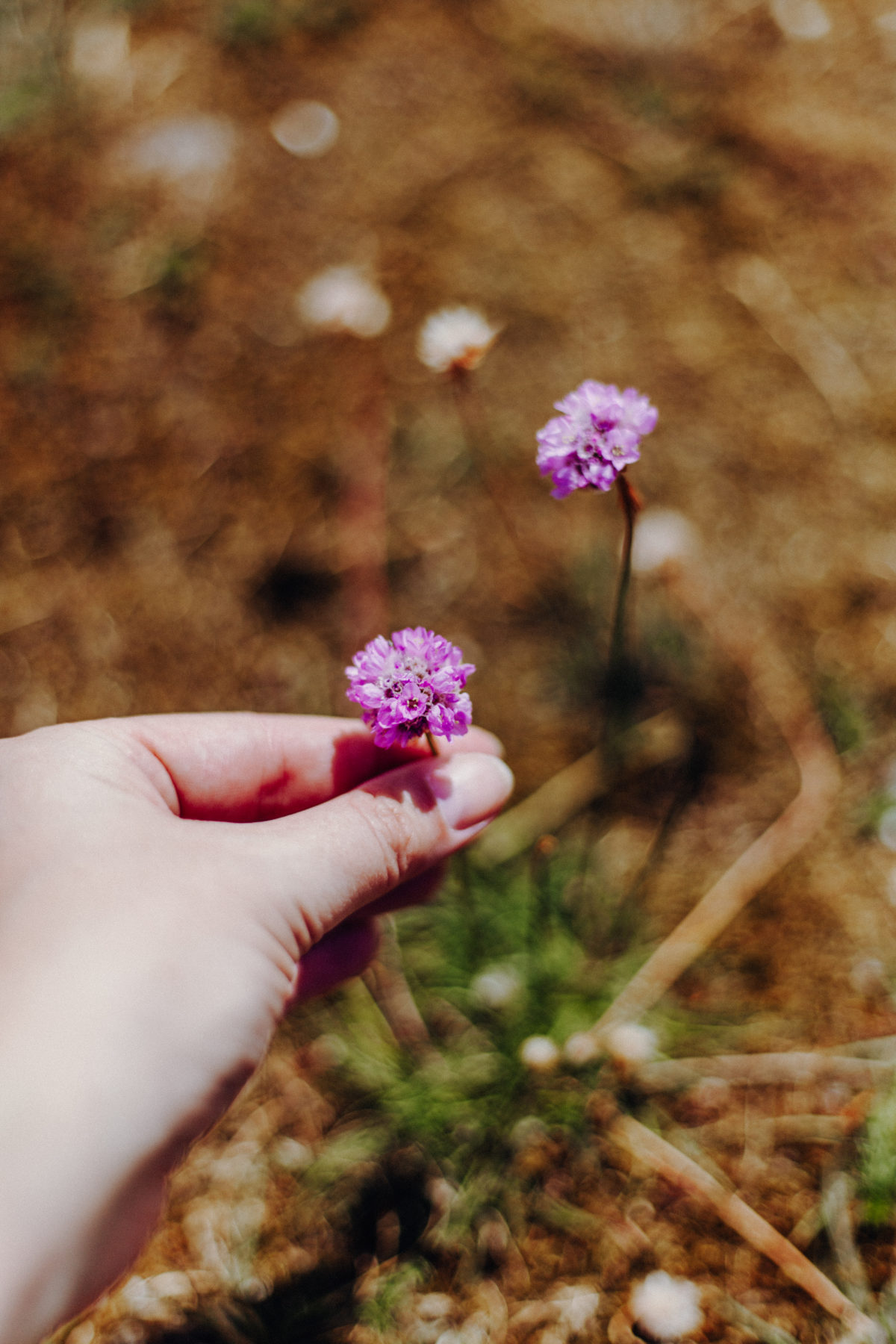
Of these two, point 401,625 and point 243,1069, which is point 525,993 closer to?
point 243,1069

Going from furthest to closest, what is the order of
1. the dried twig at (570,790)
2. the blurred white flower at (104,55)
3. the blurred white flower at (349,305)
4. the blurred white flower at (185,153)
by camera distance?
1. the blurred white flower at (104,55)
2. the blurred white flower at (185,153)
3. the blurred white flower at (349,305)
4. the dried twig at (570,790)

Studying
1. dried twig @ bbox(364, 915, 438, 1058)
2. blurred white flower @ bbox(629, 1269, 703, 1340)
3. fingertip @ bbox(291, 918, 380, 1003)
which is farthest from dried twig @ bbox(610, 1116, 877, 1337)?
fingertip @ bbox(291, 918, 380, 1003)

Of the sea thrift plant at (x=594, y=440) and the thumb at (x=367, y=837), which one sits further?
the sea thrift plant at (x=594, y=440)

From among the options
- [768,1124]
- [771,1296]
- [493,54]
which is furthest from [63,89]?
[771,1296]

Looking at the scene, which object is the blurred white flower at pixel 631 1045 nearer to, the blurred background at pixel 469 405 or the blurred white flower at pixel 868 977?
the blurred background at pixel 469 405

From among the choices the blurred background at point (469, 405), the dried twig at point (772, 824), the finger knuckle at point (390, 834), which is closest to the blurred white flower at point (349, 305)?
the blurred background at point (469, 405)

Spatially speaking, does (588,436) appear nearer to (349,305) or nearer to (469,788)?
(469,788)
